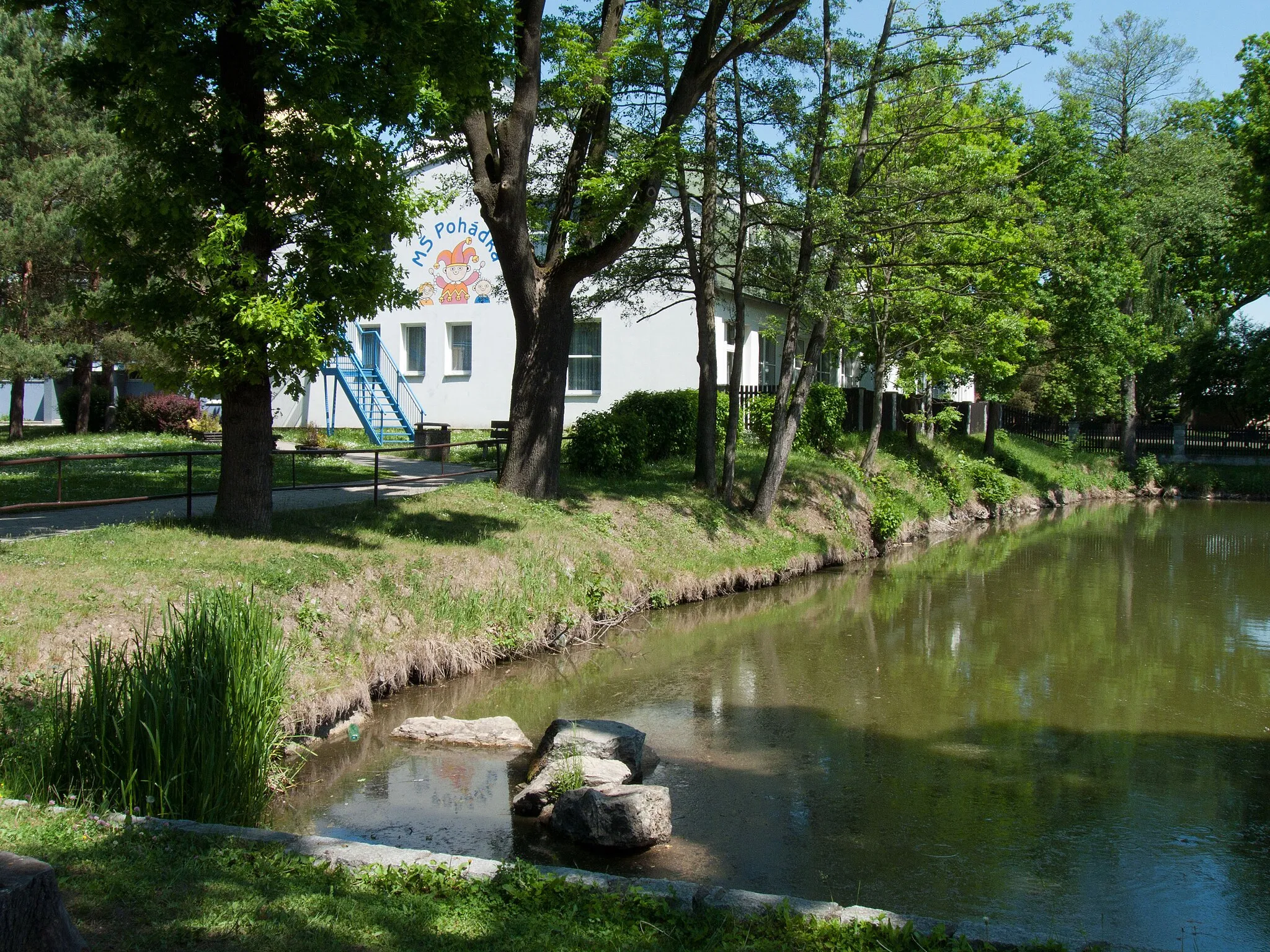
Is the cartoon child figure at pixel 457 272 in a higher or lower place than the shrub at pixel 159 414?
higher

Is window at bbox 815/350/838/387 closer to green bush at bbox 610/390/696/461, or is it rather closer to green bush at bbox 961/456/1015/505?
green bush at bbox 961/456/1015/505

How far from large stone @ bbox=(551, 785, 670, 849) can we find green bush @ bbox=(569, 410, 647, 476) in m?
12.0

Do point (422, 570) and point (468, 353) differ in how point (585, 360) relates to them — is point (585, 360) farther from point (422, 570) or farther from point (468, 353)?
point (422, 570)

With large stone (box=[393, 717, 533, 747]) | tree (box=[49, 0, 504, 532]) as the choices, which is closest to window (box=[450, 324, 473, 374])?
tree (box=[49, 0, 504, 532])

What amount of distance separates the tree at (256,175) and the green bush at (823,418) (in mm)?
14696

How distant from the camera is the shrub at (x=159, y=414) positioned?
27594 mm

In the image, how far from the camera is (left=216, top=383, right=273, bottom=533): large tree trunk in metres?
11.3

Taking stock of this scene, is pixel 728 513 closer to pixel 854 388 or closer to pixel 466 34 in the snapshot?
pixel 466 34

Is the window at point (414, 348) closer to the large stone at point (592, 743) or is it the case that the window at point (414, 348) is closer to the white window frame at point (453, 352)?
the white window frame at point (453, 352)

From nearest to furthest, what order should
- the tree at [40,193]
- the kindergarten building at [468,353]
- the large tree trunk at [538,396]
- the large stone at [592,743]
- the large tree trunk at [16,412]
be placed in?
the large stone at [592,743] → the large tree trunk at [538,396] → the tree at [40,193] → the kindergarten building at [468,353] → the large tree trunk at [16,412]

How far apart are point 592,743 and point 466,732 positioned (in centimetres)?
152

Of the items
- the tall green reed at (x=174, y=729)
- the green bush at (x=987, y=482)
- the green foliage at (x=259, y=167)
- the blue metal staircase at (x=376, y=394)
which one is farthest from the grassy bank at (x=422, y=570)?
the green bush at (x=987, y=482)

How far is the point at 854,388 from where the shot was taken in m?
Answer: 29.1

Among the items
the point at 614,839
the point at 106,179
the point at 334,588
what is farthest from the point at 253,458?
the point at 106,179
